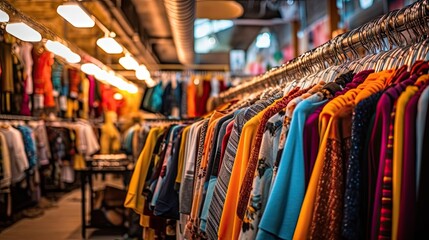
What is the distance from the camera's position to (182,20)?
5.34 metres

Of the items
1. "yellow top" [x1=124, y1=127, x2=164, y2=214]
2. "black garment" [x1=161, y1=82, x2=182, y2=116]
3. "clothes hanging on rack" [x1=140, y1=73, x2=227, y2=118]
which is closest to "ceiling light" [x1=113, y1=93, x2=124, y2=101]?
"clothes hanging on rack" [x1=140, y1=73, x2=227, y2=118]

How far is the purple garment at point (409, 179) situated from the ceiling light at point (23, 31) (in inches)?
126

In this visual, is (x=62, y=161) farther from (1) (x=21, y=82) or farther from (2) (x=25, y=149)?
(1) (x=21, y=82)

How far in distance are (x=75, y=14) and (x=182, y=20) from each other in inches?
81.7

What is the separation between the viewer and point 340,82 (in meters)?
1.45

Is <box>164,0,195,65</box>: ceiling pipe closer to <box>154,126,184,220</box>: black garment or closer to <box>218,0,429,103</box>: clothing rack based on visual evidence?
<box>154,126,184,220</box>: black garment

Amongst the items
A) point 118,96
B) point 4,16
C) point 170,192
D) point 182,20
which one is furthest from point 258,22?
point 170,192

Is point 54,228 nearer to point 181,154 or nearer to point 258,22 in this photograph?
point 181,154

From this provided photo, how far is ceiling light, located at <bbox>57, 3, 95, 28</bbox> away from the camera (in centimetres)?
330

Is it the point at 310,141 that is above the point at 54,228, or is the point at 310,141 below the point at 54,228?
above

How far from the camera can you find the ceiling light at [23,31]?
3.38 m

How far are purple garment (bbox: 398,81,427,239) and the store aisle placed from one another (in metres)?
4.26

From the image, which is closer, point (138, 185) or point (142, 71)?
point (138, 185)

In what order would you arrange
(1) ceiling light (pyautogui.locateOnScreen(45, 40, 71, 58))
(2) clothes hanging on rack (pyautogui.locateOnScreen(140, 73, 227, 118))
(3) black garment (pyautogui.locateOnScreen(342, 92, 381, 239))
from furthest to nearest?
(2) clothes hanging on rack (pyautogui.locateOnScreen(140, 73, 227, 118)), (1) ceiling light (pyautogui.locateOnScreen(45, 40, 71, 58)), (3) black garment (pyautogui.locateOnScreen(342, 92, 381, 239))
